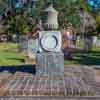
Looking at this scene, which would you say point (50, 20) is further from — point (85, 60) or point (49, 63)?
point (85, 60)

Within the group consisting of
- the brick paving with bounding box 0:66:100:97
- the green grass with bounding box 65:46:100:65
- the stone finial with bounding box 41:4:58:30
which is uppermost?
the stone finial with bounding box 41:4:58:30

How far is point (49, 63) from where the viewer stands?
33.8ft

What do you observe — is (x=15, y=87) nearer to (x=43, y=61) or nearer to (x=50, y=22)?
(x=43, y=61)

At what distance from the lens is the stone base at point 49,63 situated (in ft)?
33.7

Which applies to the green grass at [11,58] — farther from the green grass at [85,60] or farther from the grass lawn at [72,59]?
the green grass at [85,60]

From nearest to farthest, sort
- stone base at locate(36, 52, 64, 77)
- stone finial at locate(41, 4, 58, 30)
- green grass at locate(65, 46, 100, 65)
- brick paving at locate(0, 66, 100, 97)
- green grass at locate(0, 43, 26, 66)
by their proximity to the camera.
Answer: brick paving at locate(0, 66, 100, 97) → stone base at locate(36, 52, 64, 77) → stone finial at locate(41, 4, 58, 30) → green grass at locate(65, 46, 100, 65) → green grass at locate(0, 43, 26, 66)

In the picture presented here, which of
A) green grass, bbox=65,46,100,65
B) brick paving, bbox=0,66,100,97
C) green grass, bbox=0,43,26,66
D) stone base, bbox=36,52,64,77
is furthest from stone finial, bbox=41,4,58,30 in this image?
green grass, bbox=0,43,26,66

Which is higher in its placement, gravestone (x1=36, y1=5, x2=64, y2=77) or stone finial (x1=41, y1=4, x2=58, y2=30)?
stone finial (x1=41, y1=4, x2=58, y2=30)

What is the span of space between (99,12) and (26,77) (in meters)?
63.9

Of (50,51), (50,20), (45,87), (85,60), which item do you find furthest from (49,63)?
(85,60)

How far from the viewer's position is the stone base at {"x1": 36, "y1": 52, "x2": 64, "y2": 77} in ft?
33.7

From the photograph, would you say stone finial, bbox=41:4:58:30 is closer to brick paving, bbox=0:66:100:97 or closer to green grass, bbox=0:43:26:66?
brick paving, bbox=0:66:100:97

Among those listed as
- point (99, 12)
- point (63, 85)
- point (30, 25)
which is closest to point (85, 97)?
point (63, 85)

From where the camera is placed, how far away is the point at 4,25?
59.0m
